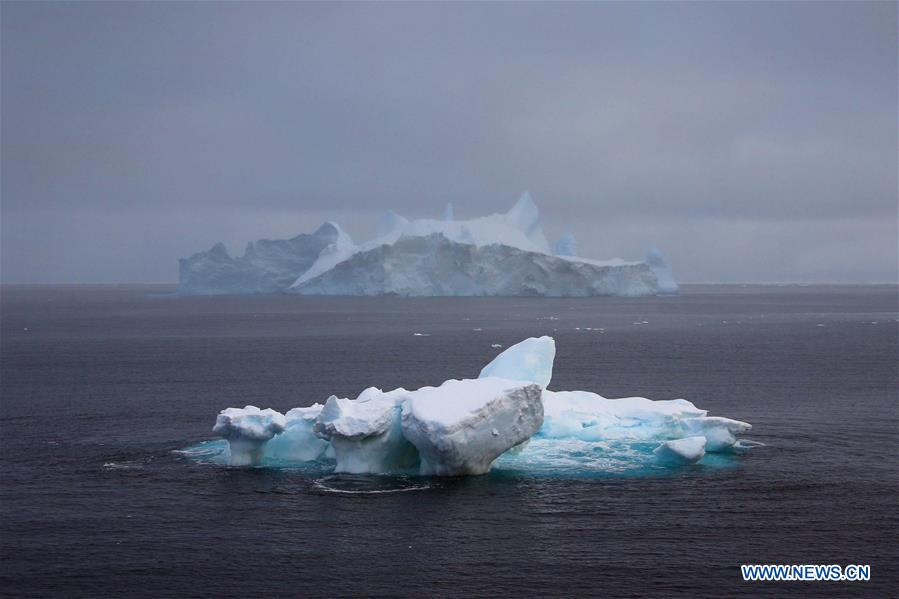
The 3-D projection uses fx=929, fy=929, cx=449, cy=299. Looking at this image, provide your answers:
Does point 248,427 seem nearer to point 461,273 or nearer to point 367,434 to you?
point 367,434

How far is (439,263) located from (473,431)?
305 ft

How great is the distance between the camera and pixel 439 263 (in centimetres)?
11512

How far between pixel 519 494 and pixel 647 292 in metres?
112

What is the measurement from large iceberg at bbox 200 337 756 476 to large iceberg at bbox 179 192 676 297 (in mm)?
82645

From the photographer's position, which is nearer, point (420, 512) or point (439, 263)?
point (420, 512)

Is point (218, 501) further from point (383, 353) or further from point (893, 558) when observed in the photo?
point (383, 353)

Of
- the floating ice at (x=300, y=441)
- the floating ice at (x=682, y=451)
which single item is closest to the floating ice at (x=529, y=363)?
the floating ice at (x=682, y=451)

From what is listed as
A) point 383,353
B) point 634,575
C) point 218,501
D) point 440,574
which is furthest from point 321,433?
point 383,353

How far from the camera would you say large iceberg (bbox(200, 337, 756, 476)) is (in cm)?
2250

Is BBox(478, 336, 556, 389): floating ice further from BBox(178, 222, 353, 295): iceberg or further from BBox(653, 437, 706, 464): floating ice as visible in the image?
BBox(178, 222, 353, 295): iceberg

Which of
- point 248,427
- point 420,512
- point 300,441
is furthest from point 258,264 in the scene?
point 420,512

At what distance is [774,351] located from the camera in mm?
56688

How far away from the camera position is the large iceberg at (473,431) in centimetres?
2250

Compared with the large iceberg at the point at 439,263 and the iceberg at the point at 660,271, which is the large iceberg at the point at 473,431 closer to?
the large iceberg at the point at 439,263
